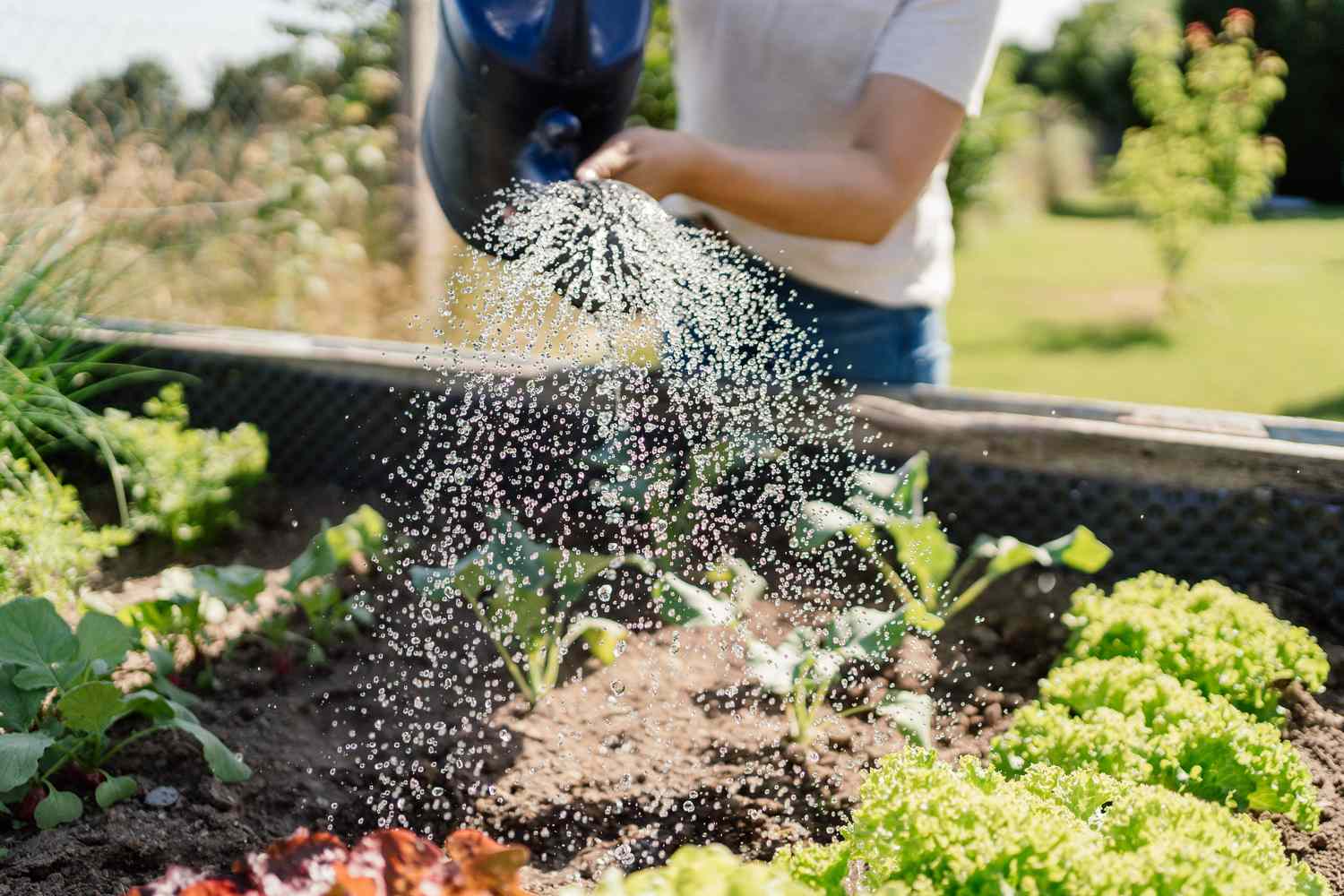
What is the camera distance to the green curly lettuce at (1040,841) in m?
0.98

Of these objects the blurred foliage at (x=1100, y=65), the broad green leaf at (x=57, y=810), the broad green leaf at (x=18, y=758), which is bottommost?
the broad green leaf at (x=57, y=810)

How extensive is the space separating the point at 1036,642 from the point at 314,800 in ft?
3.67

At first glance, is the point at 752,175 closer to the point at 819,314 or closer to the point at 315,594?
the point at 819,314

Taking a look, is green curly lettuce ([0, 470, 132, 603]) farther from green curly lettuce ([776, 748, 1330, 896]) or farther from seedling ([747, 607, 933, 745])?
green curly lettuce ([776, 748, 1330, 896])

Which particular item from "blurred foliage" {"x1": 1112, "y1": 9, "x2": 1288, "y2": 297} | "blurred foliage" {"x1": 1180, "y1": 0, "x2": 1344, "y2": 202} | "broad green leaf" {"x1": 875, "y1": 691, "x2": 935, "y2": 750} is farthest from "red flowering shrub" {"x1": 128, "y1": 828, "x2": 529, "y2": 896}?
"blurred foliage" {"x1": 1180, "y1": 0, "x2": 1344, "y2": 202}

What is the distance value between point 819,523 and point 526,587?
441mm

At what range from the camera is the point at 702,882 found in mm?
827

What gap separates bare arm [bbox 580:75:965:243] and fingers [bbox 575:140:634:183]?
0.34 ft

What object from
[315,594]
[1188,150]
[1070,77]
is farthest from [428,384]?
[1070,77]

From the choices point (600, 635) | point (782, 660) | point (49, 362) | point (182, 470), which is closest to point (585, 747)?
point (600, 635)

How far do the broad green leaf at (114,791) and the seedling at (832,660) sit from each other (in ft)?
2.60

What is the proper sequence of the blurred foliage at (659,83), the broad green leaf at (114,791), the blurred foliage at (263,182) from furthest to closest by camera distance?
the blurred foliage at (659,83) < the blurred foliage at (263,182) < the broad green leaf at (114,791)

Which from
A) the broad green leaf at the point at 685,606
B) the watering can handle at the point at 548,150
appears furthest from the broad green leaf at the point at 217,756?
the watering can handle at the point at 548,150

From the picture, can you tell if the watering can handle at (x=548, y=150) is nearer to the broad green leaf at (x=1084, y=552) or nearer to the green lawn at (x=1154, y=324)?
the broad green leaf at (x=1084, y=552)
